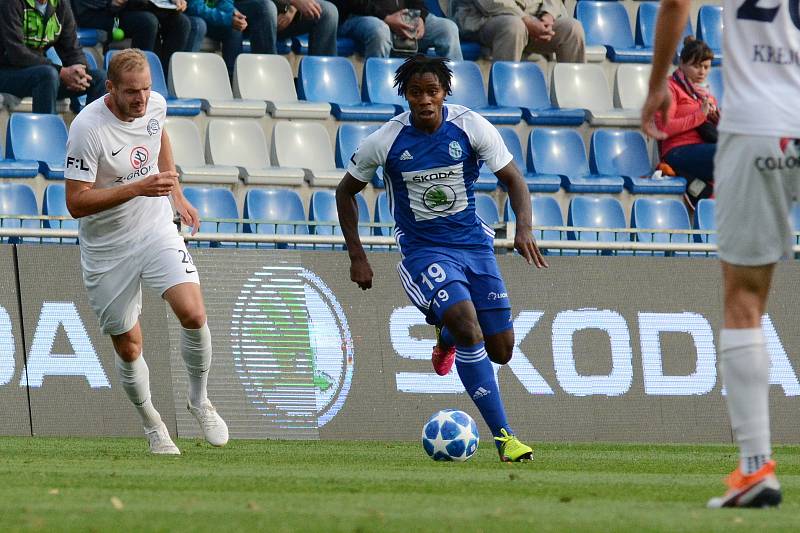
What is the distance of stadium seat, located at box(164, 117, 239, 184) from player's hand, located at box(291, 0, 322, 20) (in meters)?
2.10

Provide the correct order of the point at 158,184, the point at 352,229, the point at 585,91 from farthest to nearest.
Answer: the point at 585,91 → the point at 352,229 → the point at 158,184

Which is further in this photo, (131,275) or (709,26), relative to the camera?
(709,26)

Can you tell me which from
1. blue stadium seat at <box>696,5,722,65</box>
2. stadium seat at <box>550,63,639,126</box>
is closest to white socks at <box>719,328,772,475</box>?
stadium seat at <box>550,63,639,126</box>

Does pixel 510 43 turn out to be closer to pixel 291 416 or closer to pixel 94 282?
pixel 291 416

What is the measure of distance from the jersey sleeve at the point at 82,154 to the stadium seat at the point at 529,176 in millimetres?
7378

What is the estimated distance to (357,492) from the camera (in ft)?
18.7

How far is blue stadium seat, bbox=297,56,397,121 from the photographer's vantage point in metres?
16.1

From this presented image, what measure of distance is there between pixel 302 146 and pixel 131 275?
266 inches

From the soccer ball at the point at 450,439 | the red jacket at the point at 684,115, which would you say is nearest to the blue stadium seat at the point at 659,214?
the red jacket at the point at 684,115

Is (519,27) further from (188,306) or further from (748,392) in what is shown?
(748,392)

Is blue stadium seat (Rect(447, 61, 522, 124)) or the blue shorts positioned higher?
blue stadium seat (Rect(447, 61, 522, 124))

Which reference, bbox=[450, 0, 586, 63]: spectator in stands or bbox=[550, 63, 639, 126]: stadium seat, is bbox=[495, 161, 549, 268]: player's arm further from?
bbox=[450, 0, 586, 63]: spectator in stands

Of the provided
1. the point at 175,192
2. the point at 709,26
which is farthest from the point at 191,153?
the point at 709,26

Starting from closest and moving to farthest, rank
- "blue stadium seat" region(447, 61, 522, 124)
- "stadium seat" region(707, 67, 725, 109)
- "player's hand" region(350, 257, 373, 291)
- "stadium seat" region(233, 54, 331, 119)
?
"player's hand" region(350, 257, 373, 291), "stadium seat" region(233, 54, 331, 119), "blue stadium seat" region(447, 61, 522, 124), "stadium seat" region(707, 67, 725, 109)
